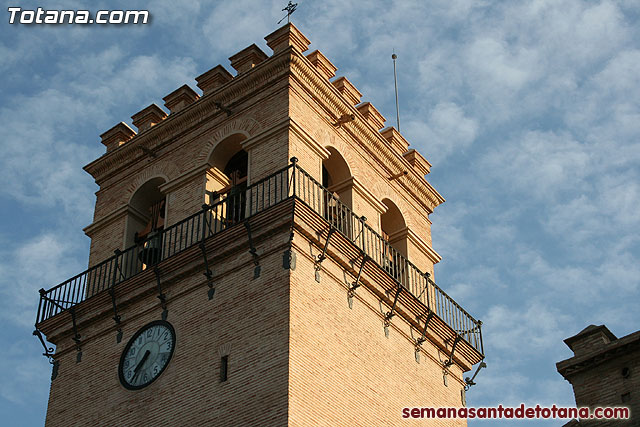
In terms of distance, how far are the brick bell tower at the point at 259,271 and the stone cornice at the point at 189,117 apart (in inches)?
1.8

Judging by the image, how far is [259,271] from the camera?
755 inches

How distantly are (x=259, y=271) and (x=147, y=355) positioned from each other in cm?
276

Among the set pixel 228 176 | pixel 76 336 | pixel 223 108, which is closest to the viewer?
pixel 76 336

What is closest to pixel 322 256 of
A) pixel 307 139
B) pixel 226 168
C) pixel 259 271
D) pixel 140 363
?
pixel 259 271

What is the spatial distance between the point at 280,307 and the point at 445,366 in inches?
212

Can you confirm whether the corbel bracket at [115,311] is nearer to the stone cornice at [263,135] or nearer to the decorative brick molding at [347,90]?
the stone cornice at [263,135]

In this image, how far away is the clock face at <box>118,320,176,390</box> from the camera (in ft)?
64.4

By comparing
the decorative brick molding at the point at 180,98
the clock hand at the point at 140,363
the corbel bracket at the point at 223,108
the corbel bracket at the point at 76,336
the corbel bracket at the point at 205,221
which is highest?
the decorative brick molding at the point at 180,98

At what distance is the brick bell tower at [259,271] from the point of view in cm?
1852

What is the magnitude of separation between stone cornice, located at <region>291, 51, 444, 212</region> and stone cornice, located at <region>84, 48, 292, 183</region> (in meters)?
0.49

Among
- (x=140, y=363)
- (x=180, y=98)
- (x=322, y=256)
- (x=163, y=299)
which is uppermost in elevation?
(x=180, y=98)

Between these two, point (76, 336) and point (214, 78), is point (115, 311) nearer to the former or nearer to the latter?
point (76, 336)

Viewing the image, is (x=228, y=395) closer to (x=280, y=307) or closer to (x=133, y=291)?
(x=280, y=307)

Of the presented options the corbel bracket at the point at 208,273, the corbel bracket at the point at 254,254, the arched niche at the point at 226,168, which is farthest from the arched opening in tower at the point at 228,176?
the corbel bracket at the point at 254,254
